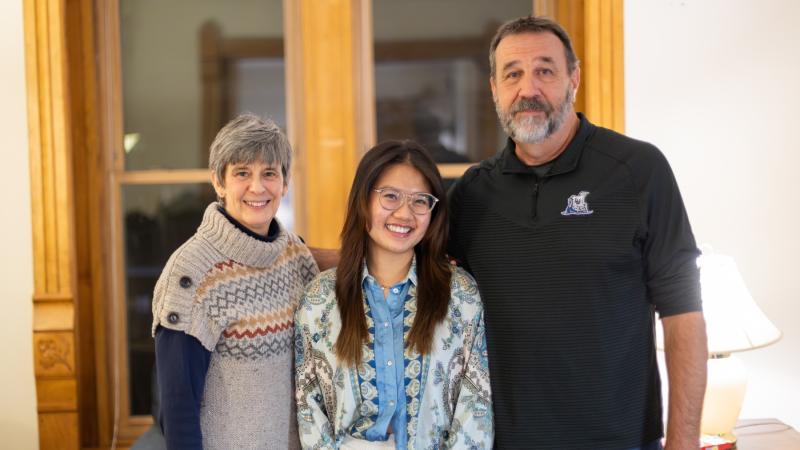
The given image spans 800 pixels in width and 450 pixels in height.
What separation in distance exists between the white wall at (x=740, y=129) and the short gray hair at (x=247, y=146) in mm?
1494

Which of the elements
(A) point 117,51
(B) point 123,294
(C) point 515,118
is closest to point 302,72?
(A) point 117,51

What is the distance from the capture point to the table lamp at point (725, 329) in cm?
225

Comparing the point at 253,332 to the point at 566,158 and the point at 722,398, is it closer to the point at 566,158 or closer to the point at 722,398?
the point at 566,158

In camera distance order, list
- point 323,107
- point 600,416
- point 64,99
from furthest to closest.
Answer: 1. point 323,107
2. point 64,99
3. point 600,416

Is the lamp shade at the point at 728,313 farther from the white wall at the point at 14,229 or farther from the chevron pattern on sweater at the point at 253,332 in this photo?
the white wall at the point at 14,229

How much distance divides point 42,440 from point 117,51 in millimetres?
1460

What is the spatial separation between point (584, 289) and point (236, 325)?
77 centimetres

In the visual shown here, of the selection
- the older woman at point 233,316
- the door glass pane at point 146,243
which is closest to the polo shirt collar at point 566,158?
the older woman at point 233,316

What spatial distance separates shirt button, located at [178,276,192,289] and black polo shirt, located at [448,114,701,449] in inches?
26.6

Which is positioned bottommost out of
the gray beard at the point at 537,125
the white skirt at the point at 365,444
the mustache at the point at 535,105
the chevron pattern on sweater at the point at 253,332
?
the white skirt at the point at 365,444

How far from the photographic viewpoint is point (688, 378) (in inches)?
66.9

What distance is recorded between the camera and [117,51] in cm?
295

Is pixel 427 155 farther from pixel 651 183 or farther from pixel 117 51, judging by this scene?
pixel 117 51

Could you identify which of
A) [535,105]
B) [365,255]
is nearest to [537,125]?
[535,105]
